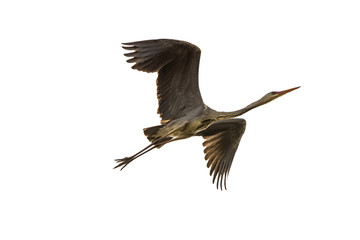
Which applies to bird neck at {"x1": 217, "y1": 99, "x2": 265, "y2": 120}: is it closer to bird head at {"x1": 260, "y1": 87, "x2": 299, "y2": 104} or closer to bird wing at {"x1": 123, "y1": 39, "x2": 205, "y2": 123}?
bird head at {"x1": 260, "y1": 87, "x2": 299, "y2": 104}

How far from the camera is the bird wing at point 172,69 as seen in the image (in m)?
9.76

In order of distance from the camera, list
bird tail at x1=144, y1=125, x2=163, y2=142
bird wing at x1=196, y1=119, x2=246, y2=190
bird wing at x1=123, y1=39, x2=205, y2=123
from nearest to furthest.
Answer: bird wing at x1=123, y1=39, x2=205, y2=123
bird tail at x1=144, y1=125, x2=163, y2=142
bird wing at x1=196, y1=119, x2=246, y2=190

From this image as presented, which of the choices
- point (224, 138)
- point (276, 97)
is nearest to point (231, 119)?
point (224, 138)

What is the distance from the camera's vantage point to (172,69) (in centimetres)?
1009

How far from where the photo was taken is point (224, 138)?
11.3 m

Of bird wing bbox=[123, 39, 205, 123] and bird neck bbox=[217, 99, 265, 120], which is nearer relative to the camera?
bird wing bbox=[123, 39, 205, 123]

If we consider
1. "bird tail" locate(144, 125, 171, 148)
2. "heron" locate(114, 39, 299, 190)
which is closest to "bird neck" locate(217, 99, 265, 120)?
"heron" locate(114, 39, 299, 190)

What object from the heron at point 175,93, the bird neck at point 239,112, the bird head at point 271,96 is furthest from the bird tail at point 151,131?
the bird head at point 271,96

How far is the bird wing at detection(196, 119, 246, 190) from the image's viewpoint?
1121cm

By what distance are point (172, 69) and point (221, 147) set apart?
195cm

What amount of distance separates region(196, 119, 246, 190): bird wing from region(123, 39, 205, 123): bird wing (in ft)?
3.48

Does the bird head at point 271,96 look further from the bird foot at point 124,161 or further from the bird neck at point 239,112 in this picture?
the bird foot at point 124,161

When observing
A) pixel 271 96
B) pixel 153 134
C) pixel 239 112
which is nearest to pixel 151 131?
pixel 153 134

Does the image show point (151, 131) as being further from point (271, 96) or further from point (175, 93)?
point (271, 96)
